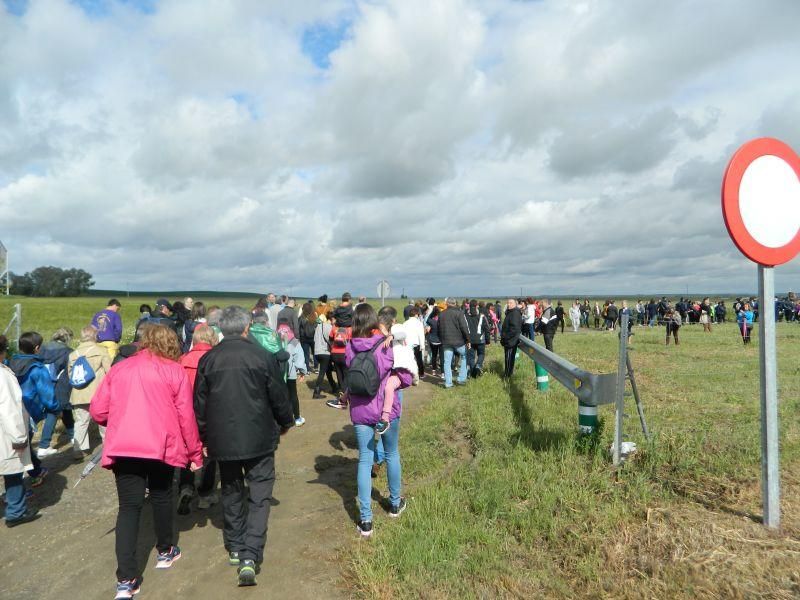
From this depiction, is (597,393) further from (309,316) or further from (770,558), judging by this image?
(309,316)

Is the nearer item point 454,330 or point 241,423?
point 241,423

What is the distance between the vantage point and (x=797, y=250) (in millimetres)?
3438

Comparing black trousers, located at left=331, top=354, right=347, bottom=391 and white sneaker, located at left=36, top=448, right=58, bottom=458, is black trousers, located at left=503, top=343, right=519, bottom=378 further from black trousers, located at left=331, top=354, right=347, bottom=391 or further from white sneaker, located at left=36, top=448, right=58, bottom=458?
white sneaker, located at left=36, top=448, right=58, bottom=458

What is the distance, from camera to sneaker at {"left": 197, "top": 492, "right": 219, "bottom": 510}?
500 centimetres

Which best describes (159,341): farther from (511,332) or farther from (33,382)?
(511,332)

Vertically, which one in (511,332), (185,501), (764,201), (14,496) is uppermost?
(764,201)

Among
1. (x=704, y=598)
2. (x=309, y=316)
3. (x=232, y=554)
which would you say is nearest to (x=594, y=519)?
(x=704, y=598)

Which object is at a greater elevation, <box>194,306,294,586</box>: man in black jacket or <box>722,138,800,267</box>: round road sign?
<box>722,138,800,267</box>: round road sign

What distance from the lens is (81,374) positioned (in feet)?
20.9

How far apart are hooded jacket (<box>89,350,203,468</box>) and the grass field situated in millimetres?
1556

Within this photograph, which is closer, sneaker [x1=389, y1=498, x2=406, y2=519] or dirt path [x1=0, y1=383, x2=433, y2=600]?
dirt path [x1=0, y1=383, x2=433, y2=600]

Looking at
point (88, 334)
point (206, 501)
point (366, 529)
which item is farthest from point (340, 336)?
point (366, 529)

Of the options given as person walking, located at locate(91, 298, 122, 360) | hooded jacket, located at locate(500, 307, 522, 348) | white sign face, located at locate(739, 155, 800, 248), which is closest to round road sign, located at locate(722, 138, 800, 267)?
white sign face, located at locate(739, 155, 800, 248)

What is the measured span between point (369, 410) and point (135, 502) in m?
1.84
